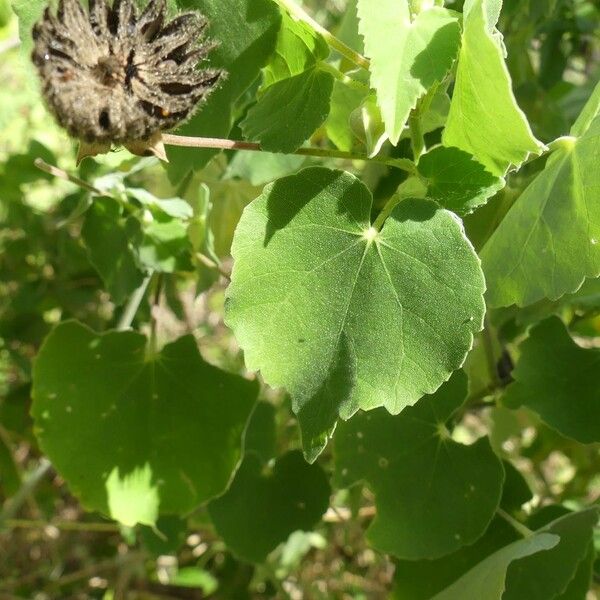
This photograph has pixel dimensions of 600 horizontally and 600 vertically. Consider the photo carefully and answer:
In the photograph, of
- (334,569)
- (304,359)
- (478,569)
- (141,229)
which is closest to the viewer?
(304,359)

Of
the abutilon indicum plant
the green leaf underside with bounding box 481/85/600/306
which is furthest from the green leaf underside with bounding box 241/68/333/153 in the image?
the green leaf underside with bounding box 481/85/600/306

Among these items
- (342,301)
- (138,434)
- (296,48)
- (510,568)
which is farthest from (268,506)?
(296,48)

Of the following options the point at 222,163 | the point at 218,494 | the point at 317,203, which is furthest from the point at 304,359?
the point at 222,163

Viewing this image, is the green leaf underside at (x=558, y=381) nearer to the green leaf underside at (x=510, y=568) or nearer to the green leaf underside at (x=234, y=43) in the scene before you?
the green leaf underside at (x=510, y=568)

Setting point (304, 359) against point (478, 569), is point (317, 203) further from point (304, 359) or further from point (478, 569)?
point (478, 569)

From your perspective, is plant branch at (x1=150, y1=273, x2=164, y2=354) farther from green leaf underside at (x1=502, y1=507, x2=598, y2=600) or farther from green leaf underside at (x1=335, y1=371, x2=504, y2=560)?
green leaf underside at (x1=502, y1=507, x2=598, y2=600)
